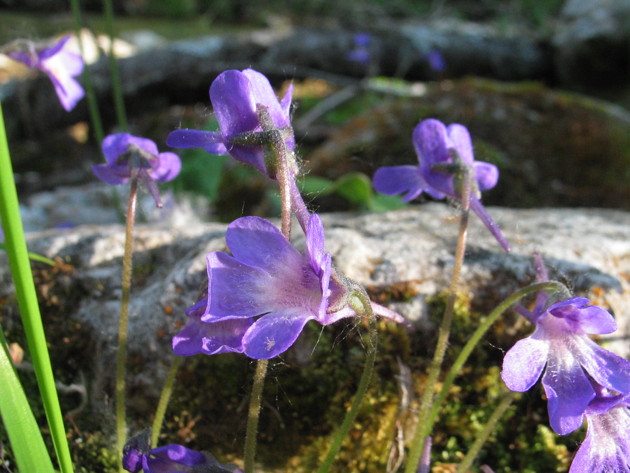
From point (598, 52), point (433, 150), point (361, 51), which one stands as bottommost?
point (598, 52)

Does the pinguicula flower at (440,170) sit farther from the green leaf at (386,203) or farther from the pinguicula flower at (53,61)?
the green leaf at (386,203)

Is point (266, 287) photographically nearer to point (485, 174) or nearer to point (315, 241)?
point (315, 241)

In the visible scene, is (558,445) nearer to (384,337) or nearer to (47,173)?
(384,337)

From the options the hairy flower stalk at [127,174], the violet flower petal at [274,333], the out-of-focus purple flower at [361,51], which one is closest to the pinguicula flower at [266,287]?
the violet flower petal at [274,333]

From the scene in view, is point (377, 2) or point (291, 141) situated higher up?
point (291, 141)

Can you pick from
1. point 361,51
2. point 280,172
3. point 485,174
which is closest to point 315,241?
point 280,172

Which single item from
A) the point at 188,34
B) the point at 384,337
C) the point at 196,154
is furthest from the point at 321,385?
the point at 188,34
